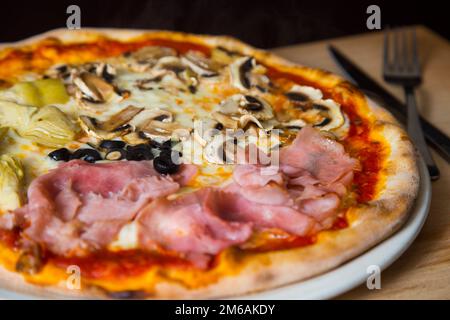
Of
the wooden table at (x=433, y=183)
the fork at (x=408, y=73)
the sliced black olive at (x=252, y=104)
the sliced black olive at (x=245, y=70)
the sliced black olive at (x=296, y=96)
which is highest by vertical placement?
the sliced black olive at (x=245, y=70)

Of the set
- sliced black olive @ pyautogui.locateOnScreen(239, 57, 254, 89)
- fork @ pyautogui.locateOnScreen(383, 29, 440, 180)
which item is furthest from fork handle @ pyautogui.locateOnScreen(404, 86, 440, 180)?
sliced black olive @ pyautogui.locateOnScreen(239, 57, 254, 89)

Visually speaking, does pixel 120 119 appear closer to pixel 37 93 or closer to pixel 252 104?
pixel 37 93

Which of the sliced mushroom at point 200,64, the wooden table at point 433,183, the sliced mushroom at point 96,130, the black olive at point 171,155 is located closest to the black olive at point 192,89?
the sliced mushroom at point 200,64

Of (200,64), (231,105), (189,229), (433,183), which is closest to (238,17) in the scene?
(200,64)

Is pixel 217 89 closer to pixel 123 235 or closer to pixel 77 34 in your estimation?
pixel 77 34

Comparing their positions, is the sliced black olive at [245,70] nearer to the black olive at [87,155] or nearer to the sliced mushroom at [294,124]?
the sliced mushroom at [294,124]

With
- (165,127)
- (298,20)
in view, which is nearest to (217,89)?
(165,127)
